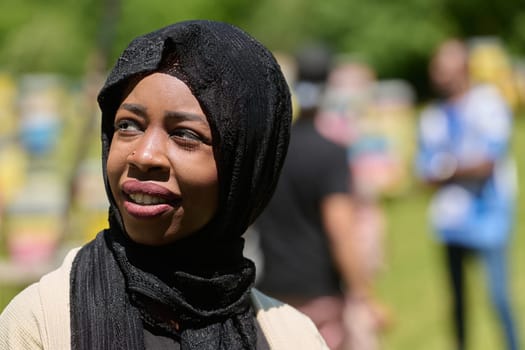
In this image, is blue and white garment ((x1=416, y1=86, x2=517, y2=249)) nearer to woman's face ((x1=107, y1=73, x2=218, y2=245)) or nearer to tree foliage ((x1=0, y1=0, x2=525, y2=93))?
woman's face ((x1=107, y1=73, x2=218, y2=245))

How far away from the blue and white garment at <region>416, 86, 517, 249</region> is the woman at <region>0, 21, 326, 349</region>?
13.3ft

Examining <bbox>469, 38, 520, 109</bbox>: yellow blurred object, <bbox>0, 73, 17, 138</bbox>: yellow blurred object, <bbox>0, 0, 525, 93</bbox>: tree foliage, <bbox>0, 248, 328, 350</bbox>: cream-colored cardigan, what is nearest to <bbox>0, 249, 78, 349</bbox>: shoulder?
<bbox>0, 248, 328, 350</bbox>: cream-colored cardigan

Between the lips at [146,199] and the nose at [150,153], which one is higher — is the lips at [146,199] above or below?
below

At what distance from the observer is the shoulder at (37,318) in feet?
5.74

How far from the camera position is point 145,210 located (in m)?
1.82

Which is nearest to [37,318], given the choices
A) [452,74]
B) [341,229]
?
[341,229]

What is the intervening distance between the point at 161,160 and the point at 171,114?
0.28 ft

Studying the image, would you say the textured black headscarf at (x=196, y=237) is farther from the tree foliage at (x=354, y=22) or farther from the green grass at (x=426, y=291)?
the tree foliage at (x=354, y=22)

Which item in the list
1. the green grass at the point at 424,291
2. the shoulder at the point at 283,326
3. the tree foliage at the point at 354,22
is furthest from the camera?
the tree foliage at the point at 354,22

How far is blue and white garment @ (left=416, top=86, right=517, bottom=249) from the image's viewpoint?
19.1 feet

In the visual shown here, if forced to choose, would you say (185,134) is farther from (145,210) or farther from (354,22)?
(354,22)

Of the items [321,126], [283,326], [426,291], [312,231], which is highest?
[321,126]

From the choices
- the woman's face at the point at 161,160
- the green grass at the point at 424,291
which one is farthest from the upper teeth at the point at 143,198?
the green grass at the point at 424,291

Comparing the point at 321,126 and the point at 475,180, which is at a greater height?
the point at 321,126
